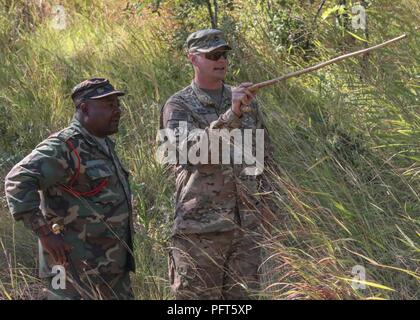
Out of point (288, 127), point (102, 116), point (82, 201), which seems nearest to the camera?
point (82, 201)

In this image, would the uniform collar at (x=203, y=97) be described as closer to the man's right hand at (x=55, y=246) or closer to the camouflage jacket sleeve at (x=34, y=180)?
the camouflage jacket sleeve at (x=34, y=180)

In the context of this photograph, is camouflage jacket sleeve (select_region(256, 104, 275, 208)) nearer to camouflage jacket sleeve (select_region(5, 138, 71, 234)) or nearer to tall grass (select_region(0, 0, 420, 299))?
tall grass (select_region(0, 0, 420, 299))

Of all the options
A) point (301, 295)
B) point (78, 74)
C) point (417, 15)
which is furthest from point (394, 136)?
point (78, 74)

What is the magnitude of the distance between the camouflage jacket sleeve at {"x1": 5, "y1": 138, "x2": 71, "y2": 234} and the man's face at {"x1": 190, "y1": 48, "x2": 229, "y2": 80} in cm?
88

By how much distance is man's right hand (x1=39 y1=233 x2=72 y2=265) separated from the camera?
380 cm

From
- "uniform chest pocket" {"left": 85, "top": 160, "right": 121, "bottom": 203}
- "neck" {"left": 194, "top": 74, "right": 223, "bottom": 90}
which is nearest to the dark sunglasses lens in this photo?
"neck" {"left": 194, "top": 74, "right": 223, "bottom": 90}

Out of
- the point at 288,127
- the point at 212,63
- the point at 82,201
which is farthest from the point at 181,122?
the point at 288,127

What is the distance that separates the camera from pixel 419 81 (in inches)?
204

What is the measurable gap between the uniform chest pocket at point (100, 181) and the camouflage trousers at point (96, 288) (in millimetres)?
348

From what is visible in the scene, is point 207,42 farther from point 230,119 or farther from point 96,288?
point 96,288

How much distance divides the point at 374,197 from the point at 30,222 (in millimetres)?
1609

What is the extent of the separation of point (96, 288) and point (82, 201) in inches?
15.4

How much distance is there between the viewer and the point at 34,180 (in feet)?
12.6
